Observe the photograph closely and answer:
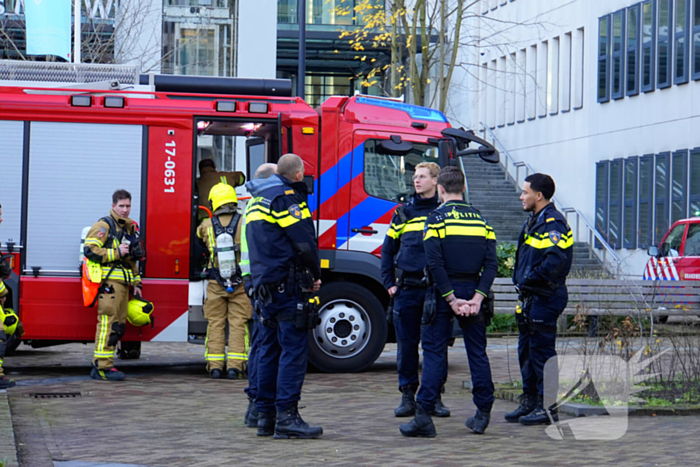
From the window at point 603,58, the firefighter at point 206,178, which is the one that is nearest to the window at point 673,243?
the window at point 603,58

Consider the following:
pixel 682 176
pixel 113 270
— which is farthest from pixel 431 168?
pixel 682 176

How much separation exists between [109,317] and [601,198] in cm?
1910

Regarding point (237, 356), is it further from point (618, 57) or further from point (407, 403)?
point (618, 57)

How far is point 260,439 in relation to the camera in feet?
24.0

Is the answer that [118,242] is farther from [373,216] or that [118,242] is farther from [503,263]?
[503,263]

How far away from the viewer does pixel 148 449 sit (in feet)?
22.8

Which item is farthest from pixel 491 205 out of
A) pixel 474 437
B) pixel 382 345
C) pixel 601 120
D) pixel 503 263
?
pixel 474 437

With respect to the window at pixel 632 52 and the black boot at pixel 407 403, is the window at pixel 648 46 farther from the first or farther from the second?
the black boot at pixel 407 403

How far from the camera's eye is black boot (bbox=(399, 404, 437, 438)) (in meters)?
7.29

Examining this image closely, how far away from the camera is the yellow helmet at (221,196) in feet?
34.6

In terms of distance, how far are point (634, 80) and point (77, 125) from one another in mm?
17778

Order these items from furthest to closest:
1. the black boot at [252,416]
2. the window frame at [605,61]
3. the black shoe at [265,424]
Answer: the window frame at [605,61], the black boot at [252,416], the black shoe at [265,424]

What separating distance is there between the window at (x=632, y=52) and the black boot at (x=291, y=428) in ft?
65.2

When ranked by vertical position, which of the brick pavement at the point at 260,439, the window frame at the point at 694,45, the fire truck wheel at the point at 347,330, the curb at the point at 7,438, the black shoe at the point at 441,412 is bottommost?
the brick pavement at the point at 260,439
